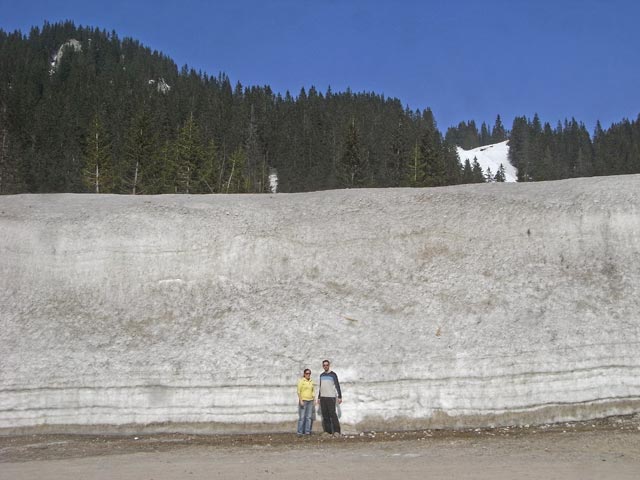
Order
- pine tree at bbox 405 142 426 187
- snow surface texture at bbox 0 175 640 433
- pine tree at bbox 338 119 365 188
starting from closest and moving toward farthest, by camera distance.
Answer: snow surface texture at bbox 0 175 640 433, pine tree at bbox 405 142 426 187, pine tree at bbox 338 119 365 188

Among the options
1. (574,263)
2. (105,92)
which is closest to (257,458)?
(574,263)

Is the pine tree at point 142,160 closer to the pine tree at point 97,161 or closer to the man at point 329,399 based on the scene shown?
the pine tree at point 97,161

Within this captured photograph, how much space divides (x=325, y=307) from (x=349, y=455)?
6401mm

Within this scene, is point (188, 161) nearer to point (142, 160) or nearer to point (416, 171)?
point (142, 160)

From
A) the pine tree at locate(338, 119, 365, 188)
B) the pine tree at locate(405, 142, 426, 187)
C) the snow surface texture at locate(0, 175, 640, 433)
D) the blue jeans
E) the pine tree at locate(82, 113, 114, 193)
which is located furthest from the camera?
the pine tree at locate(338, 119, 365, 188)

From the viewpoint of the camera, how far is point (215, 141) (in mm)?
99062

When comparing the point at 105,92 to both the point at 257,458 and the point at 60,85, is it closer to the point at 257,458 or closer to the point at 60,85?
the point at 60,85

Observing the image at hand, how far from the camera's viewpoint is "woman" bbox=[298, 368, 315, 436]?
14.6 metres

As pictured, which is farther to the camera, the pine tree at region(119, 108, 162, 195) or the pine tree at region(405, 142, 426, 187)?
the pine tree at region(405, 142, 426, 187)

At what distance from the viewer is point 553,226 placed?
19750mm

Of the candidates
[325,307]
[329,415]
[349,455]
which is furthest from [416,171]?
[349,455]

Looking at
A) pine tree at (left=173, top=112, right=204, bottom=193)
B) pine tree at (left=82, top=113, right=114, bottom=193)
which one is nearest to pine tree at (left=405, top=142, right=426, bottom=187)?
pine tree at (left=173, top=112, right=204, bottom=193)

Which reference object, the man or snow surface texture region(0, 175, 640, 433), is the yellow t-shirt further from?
snow surface texture region(0, 175, 640, 433)

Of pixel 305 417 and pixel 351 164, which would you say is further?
pixel 351 164
